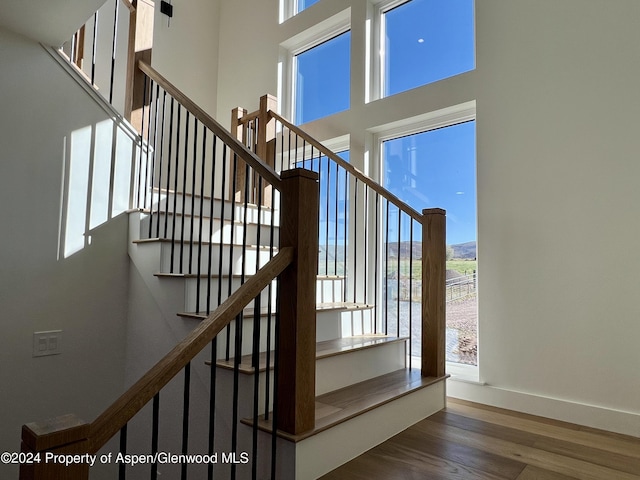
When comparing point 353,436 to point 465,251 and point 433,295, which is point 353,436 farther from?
point 465,251

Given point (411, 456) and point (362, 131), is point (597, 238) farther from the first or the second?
point (362, 131)

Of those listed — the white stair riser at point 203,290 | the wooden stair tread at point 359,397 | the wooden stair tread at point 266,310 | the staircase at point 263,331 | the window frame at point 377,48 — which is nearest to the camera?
the staircase at point 263,331

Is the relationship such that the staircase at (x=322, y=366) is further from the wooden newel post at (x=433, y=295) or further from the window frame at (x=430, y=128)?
the window frame at (x=430, y=128)

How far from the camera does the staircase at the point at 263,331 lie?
4.85ft

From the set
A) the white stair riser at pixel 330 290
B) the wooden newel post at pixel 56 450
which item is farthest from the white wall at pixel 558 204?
the wooden newel post at pixel 56 450

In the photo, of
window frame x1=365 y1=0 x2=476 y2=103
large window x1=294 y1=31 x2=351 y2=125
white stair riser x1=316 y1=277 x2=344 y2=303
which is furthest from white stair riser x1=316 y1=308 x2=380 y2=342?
large window x1=294 y1=31 x2=351 y2=125

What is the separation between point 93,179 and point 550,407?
9.99 ft

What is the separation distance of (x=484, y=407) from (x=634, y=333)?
0.93 metres

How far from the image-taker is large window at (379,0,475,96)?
3.16 metres

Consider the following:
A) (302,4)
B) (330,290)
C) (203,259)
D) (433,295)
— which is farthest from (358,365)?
(302,4)

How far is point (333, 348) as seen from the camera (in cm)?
231

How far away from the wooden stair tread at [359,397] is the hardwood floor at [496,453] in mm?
198

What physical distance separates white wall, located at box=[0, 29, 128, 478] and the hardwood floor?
5.42 ft

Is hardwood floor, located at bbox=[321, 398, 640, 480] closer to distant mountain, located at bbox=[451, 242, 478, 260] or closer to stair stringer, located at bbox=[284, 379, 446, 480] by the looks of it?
stair stringer, located at bbox=[284, 379, 446, 480]
